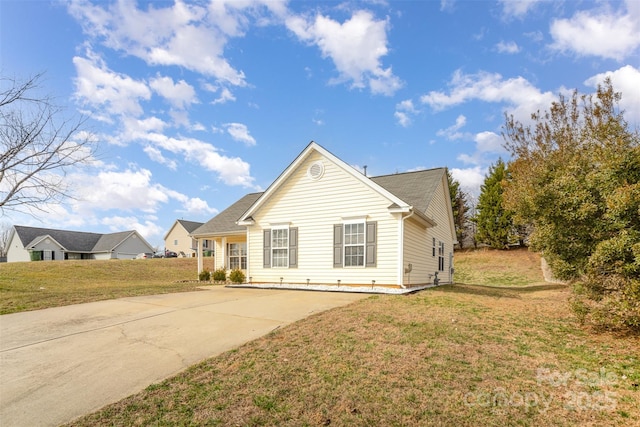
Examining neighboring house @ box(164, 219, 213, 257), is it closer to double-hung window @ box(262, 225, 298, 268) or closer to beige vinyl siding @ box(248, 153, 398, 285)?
double-hung window @ box(262, 225, 298, 268)

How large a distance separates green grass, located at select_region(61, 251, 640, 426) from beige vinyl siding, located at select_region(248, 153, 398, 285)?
529 centimetres

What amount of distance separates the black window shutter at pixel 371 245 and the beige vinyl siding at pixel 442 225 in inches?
135

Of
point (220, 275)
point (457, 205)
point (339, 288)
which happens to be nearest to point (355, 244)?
point (339, 288)

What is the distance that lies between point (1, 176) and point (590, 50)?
21.5 metres

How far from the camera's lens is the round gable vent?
44.6ft

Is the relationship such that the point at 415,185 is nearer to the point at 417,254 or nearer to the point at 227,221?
the point at 417,254

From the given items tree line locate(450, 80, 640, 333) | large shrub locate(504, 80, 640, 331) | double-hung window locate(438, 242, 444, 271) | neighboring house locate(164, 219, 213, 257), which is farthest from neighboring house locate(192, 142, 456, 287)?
neighboring house locate(164, 219, 213, 257)

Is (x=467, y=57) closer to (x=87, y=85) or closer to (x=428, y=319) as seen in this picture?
(x=428, y=319)

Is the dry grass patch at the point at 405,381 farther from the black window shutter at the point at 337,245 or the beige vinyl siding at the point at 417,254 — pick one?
the black window shutter at the point at 337,245

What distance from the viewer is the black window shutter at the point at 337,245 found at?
12898 millimetres

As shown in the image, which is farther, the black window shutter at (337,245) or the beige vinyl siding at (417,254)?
Answer: the black window shutter at (337,245)

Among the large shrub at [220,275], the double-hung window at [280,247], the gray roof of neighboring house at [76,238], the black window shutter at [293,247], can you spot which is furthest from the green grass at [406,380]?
the gray roof of neighboring house at [76,238]

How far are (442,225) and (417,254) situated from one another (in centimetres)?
489

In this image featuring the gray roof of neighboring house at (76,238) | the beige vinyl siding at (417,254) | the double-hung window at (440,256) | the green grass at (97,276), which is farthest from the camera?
the gray roof of neighboring house at (76,238)
